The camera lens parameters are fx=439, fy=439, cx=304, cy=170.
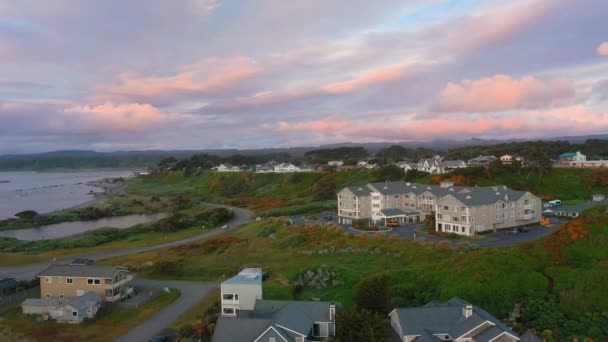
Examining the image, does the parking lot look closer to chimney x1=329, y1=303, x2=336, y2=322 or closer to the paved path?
chimney x1=329, y1=303, x2=336, y2=322

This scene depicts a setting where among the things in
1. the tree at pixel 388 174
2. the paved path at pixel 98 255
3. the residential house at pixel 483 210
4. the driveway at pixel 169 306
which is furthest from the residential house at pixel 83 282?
the tree at pixel 388 174

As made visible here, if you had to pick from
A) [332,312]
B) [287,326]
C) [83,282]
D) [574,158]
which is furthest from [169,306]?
[574,158]

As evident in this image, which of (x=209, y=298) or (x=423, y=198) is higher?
(x=423, y=198)

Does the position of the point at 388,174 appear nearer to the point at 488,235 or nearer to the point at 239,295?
the point at 488,235

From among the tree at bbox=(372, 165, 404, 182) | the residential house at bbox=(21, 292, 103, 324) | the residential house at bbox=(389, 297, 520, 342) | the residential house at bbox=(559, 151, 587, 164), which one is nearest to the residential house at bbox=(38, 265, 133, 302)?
the residential house at bbox=(21, 292, 103, 324)

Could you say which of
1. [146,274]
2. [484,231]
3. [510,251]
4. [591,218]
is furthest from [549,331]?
[146,274]

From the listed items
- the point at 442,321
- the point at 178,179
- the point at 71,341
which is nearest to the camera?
the point at 442,321

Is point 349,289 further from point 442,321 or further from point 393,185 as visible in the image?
point 393,185

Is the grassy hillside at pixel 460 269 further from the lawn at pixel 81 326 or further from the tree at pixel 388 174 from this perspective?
the tree at pixel 388 174
